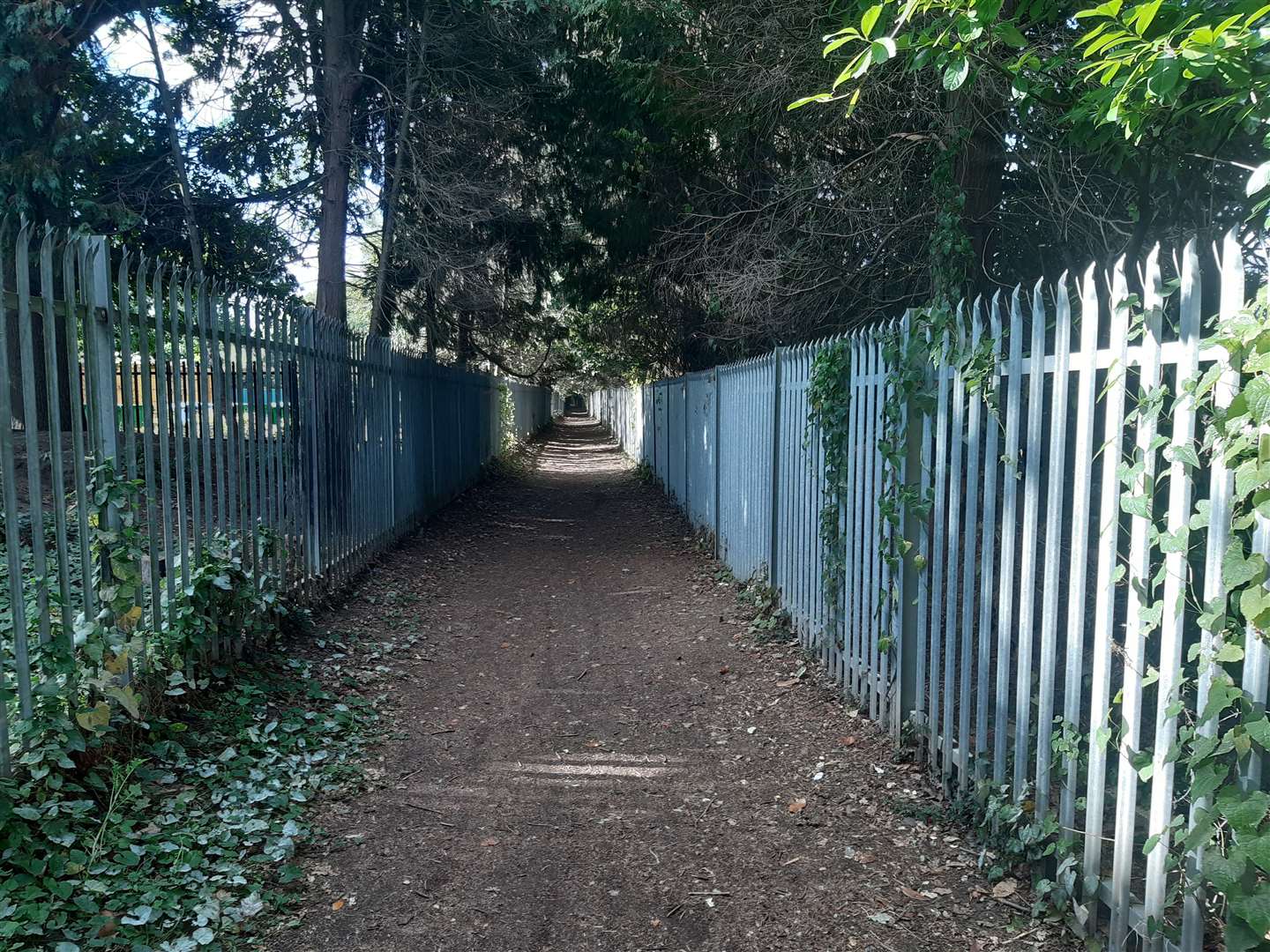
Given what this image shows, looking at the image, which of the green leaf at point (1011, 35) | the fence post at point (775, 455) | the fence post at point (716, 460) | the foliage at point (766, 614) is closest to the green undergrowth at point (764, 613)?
the foliage at point (766, 614)

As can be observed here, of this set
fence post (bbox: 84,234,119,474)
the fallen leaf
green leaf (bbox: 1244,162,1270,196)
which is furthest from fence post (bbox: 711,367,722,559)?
green leaf (bbox: 1244,162,1270,196)

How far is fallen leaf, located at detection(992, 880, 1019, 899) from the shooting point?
10.7 ft

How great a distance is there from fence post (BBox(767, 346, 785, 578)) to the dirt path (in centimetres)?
67

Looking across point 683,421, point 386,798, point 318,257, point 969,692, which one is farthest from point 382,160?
point 969,692

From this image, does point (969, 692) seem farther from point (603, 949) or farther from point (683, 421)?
point (683, 421)

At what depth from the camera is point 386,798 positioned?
4156 millimetres

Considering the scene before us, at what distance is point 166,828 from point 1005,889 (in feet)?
10.9

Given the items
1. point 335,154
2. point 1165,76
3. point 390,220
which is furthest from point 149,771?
point 390,220

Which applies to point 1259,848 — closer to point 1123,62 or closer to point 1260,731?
point 1260,731

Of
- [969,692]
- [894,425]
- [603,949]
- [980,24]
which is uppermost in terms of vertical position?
[980,24]

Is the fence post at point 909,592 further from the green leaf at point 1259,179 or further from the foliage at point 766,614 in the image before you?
the foliage at point 766,614

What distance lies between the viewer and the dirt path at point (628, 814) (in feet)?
10.4

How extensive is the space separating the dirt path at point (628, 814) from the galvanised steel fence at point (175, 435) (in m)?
1.29

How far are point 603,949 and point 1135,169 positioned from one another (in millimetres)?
7105
